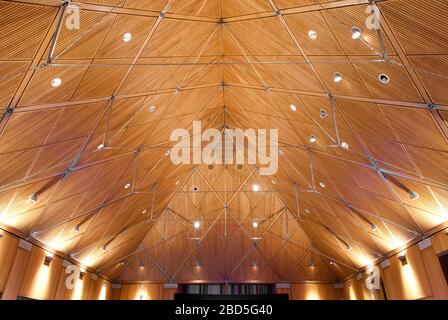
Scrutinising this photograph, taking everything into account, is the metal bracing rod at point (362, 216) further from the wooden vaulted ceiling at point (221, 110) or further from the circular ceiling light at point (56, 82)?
the circular ceiling light at point (56, 82)

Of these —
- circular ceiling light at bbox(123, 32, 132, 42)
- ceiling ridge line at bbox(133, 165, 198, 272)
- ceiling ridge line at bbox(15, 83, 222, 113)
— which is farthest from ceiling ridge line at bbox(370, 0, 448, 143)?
ceiling ridge line at bbox(133, 165, 198, 272)

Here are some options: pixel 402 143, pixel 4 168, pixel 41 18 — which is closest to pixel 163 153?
pixel 4 168

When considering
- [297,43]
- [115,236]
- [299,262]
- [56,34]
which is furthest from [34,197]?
[299,262]

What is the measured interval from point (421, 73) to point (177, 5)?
7.76 metres

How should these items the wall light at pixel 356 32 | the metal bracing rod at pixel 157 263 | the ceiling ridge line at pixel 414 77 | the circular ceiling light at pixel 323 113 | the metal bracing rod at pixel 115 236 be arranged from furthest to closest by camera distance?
the metal bracing rod at pixel 157 263 → the metal bracing rod at pixel 115 236 → the circular ceiling light at pixel 323 113 → the wall light at pixel 356 32 → the ceiling ridge line at pixel 414 77

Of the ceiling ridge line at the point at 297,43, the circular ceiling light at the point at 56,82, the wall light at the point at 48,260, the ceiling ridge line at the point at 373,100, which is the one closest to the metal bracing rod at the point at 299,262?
the ceiling ridge line at the point at 373,100

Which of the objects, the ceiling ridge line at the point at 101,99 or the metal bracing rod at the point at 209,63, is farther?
the ceiling ridge line at the point at 101,99

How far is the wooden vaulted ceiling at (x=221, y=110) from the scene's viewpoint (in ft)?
28.9

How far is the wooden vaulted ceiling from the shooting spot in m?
8.81

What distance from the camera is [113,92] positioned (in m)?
11.9

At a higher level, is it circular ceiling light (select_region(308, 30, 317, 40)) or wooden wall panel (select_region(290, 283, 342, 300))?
circular ceiling light (select_region(308, 30, 317, 40))

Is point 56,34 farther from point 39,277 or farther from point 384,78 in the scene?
point 39,277

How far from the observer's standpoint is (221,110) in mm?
18516

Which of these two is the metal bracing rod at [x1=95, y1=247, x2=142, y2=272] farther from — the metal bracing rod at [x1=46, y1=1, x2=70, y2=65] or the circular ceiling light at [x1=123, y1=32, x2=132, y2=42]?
the metal bracing rod at [x1=46, y1=1, x2=70, y2=65]
